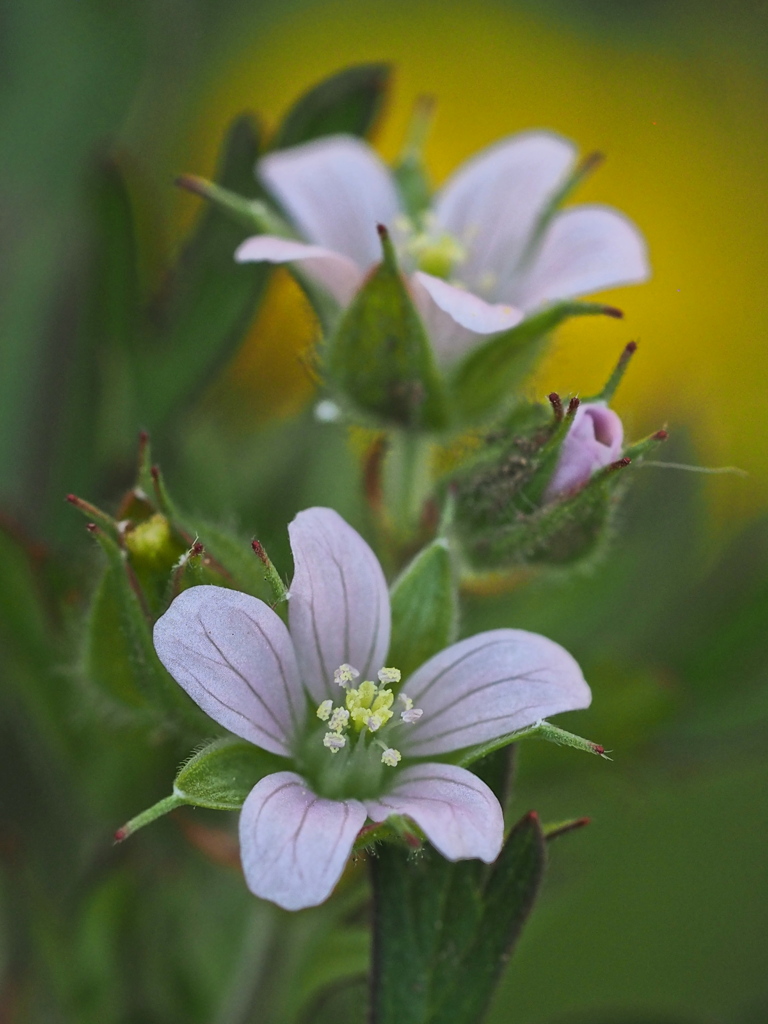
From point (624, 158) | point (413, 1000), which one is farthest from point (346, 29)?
point (413, 1000)

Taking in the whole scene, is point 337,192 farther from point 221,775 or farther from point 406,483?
point 221,775

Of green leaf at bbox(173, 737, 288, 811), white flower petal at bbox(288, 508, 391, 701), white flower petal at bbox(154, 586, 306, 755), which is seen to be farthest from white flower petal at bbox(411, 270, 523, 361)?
green leaf at bbox(173, 737, 288, 811)

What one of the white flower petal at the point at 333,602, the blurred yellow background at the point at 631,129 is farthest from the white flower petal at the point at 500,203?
the blurred yellow background at the point at 631,129

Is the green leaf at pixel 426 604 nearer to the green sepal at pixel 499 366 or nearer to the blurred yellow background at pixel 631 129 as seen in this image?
the green sepal at pixel 499 366

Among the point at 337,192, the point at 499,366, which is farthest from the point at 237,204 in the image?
the point at 499,366

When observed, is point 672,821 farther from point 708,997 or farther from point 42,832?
point 42,832
